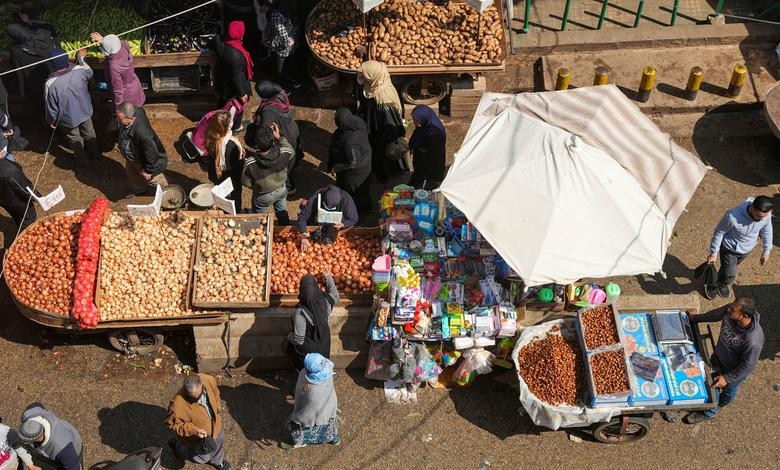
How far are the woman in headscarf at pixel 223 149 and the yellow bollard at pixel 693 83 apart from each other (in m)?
6.70

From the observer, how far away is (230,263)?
8.51 meters


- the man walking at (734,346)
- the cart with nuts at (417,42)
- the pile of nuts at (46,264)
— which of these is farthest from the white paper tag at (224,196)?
the man walking at (734,346)

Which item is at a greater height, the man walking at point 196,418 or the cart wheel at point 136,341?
the man walking at point 196,418

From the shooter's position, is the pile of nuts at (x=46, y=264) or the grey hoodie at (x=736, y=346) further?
the pile of nuts at (x=46, y=264)

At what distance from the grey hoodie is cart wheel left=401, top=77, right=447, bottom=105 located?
5.05 meters

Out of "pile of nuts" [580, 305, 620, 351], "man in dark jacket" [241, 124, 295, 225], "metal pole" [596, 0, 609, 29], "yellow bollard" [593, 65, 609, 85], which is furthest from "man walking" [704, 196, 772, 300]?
"man in dark jacket" [241, 124, 295, 225]

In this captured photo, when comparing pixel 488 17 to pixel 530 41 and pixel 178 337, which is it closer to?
pixel 530 41

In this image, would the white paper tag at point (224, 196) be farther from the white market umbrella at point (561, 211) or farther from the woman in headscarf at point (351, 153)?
the white market umbrella at point (561, 211)

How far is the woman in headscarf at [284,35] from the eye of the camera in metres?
10.7

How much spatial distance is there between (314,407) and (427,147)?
3695 mm

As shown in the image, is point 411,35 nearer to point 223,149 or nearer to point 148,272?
point 223,149

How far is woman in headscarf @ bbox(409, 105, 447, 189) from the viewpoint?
9.39m

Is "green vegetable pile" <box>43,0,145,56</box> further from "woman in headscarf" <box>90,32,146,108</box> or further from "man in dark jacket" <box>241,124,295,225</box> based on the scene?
"man in dark jacket" <box>241,124,295,225</box>

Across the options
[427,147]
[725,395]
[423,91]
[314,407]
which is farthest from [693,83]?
[314,407]
